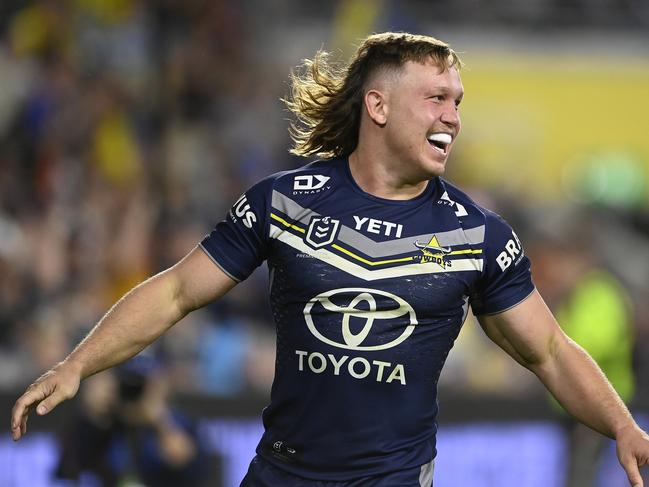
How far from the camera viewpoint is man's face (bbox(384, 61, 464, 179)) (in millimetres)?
4418

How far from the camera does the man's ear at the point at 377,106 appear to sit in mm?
4535

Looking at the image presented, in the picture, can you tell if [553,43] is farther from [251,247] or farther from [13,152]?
[251,247]

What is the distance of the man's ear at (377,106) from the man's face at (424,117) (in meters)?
0.04

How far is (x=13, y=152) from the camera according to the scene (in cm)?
989

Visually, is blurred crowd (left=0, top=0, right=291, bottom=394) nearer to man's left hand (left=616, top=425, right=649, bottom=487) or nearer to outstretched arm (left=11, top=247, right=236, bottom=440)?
outstretched arm (left=11, top=247, right=236, bottom=440)

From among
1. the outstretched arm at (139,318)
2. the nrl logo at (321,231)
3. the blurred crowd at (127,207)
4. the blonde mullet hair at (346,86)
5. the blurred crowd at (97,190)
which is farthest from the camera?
the blurred crowd at (127,207)

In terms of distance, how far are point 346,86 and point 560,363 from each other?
1.27 m

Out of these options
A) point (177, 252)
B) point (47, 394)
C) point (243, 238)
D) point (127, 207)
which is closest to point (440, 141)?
point (243, 238)

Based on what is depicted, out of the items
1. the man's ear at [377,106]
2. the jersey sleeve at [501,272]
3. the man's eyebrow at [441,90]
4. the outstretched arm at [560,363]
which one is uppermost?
the man's eyebrow at [441,90]

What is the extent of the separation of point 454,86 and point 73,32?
273 inches

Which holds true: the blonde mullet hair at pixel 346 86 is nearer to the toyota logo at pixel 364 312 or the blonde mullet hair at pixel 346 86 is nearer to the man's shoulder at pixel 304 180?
the man's shoulder at pixel 304 180

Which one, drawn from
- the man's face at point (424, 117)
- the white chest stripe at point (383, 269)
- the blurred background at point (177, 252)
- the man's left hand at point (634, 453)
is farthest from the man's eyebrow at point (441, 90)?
the blurred background at point (177, 252)

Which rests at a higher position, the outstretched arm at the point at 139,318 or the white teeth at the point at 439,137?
the white teeth at the point at 439,137

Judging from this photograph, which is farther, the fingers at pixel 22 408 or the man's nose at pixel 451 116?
the man's nose at pixel 451 116
